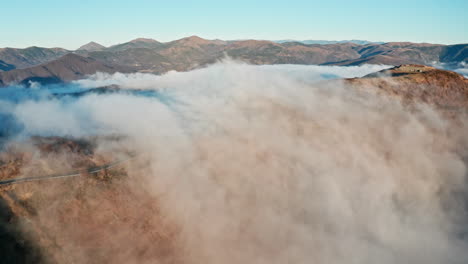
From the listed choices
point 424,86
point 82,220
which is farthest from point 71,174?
point 424,86

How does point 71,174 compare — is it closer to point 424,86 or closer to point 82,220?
point 82,220

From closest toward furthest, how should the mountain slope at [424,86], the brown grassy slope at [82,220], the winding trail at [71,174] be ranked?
the brown grassy slope at [82,220]
the winding trail at [71,174]
the mountain slope at [424,86]

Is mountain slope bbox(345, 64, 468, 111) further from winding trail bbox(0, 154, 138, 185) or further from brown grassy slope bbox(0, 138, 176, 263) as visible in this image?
brown grassy slope bbox(0, 138, 176, 263)

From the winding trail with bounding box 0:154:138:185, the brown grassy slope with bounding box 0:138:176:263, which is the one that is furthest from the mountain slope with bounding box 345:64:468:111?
the brown grassy slope with bounding box 0:138:176:263

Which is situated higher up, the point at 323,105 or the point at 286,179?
the point at 323,105

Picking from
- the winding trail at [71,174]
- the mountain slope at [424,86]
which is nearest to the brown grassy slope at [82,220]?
the winding trail at [71,174]

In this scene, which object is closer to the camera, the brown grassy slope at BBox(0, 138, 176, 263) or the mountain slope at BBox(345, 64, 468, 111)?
the brown grassy slope at BBox(0, 138, 176, 263)

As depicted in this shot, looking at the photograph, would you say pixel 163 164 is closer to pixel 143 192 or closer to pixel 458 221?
pixel 143 192

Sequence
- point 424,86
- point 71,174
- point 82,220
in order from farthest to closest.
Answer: point 424,86 → point 71,174 → point 82,220

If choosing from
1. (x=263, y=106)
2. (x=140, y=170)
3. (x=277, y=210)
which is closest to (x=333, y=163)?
(x=277, y=210)

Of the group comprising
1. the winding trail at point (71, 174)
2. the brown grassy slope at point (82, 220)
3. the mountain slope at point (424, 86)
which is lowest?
the brown grassy slope at point (82, 220)

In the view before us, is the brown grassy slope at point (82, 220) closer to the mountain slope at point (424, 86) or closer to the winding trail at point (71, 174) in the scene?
the winding trail at point (71, 174)
